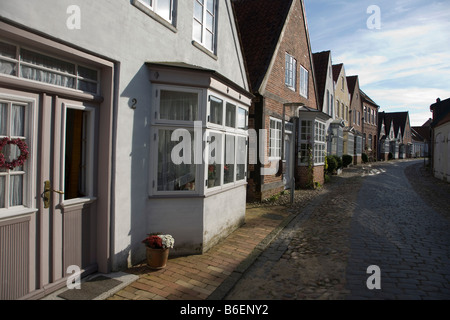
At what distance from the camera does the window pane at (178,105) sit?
5.21 metres

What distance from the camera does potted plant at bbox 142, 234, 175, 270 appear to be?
4660mm

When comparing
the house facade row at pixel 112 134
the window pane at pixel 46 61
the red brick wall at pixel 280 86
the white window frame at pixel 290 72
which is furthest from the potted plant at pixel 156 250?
the white window frame at pixel 290 72

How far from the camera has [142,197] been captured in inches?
197

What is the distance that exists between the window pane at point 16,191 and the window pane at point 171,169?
2091 millimetres

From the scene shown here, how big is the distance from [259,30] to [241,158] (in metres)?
7.19

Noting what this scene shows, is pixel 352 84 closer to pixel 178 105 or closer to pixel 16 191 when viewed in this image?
pixel 178 105

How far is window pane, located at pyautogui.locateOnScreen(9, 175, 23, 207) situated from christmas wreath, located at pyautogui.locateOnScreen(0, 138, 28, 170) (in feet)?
0.62

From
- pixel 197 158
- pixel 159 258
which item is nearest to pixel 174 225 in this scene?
pixel 159 258

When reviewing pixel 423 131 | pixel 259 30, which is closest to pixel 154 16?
pixel 259 30

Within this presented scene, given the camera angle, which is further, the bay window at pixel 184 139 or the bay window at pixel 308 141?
the bay window at pixel 308 141

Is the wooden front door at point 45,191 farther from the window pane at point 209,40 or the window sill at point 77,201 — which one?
the window pane at point 209,40

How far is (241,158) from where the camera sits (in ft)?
24.8

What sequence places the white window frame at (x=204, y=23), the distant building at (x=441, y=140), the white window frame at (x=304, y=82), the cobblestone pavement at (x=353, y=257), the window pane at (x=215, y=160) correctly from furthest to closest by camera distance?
1. the distant building at (x=441, y=140)
2. the white window frame at (x=304, y=82)
3. the white window frame at (x=204, y=23)
4. the window pane at (x=215, y=160)
5. the cobblestone pavement at (x=353, y=257)

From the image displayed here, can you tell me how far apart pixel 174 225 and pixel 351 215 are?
566cm
